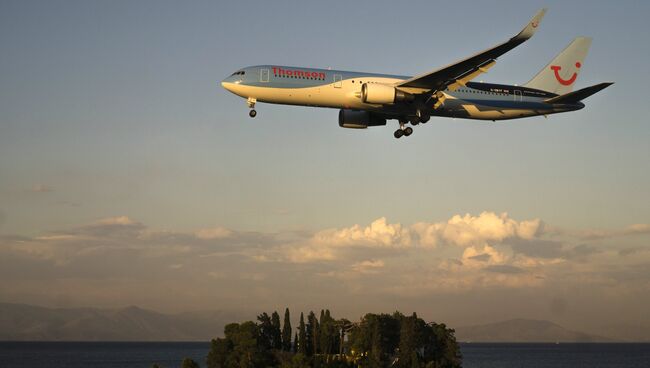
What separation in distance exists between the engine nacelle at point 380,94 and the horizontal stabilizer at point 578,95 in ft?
46.4

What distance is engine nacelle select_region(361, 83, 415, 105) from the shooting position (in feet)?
193

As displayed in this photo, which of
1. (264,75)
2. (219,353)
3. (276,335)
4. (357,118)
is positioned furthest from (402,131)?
(276,335)

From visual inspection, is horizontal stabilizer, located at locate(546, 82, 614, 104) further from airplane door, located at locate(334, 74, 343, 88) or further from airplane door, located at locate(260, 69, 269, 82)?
airplane door, located at locate(260, 69, 269, 82)

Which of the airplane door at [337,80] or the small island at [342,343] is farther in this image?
the small island at [342,343]

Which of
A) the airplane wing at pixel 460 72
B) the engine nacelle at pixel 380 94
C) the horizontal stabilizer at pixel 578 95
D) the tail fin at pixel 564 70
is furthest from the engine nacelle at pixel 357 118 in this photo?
the tail fin at pixel 564 70

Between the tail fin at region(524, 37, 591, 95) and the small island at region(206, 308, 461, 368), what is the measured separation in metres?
40.6

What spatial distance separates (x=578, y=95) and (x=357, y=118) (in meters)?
17.3

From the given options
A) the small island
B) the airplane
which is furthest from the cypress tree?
the airplane

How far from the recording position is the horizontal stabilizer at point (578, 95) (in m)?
61.0

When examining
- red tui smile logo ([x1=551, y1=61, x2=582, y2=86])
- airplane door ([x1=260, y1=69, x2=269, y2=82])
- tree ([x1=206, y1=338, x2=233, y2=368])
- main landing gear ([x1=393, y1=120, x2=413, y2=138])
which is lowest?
tree ([x1=206, y1=338, x2=233, y2=368])

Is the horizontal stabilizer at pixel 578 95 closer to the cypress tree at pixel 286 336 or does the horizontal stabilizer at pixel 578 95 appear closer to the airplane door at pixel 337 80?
the airplane door at pixel 337 80

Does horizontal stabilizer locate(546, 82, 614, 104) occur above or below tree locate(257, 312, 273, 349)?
above

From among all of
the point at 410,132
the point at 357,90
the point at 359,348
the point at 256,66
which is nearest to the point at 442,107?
the point at 410,132

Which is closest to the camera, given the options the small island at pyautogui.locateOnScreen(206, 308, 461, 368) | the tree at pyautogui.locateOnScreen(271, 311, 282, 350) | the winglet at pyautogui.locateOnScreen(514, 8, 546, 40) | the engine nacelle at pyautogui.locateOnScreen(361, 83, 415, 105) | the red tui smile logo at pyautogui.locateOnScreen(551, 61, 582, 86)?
the winglet at pyautogui.locateOnScreen(514, 8, 546, 40)
